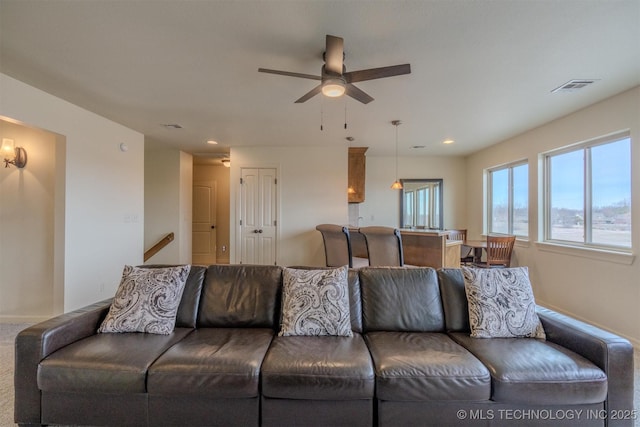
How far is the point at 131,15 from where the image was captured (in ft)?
5.66

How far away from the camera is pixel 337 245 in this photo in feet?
12.7

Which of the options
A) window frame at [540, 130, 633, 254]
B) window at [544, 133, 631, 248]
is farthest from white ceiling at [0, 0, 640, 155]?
window at [544, 133, 631, 248]

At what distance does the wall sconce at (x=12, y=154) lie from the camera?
313cm

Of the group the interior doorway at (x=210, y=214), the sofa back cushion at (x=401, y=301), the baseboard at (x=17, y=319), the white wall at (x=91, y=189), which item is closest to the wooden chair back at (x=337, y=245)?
the sofa back cushion at (x=401, y=301)

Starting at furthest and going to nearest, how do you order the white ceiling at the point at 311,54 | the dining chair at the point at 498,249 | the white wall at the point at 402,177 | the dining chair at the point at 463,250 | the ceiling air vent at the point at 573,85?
the white wall at the point at 402,177 < the dining chair at the point at 463,250 < the dining chair at the point at 498,249 < the ceiling air vent at the point at 573,85 < the white ceiling at the point at 311,54

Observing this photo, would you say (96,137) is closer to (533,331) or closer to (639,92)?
(533,331)

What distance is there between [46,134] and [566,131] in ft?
20.4

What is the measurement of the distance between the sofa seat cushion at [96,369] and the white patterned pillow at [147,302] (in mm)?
251

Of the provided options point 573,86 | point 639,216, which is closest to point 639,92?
point 573,86

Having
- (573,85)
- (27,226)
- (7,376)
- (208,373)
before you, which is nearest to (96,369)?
(208,373)

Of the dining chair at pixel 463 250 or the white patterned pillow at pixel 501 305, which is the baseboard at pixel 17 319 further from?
the dining chair at pixel 463 250

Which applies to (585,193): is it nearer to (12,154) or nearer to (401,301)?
(401,301)

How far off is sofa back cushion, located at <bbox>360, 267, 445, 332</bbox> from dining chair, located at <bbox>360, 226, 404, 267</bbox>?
0.98m

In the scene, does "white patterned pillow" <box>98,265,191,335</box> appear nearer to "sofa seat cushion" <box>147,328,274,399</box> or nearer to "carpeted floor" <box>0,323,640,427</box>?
"sofa seat cushion" <box>147,328,274,399</box>
